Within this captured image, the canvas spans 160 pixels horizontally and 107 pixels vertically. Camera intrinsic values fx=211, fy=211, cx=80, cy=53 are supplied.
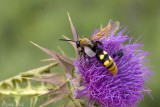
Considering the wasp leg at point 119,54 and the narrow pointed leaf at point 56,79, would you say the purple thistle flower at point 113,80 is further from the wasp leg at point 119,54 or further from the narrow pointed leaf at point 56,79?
the narrow pointed leaf at point 56,79

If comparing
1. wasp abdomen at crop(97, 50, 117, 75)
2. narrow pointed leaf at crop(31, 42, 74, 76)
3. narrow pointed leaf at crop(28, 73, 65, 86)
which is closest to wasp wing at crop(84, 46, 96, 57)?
wasp abdomen at crop(97, 50, 117, 75)

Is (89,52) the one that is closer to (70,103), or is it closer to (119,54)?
(119,54)

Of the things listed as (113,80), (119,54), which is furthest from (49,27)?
(113,80)

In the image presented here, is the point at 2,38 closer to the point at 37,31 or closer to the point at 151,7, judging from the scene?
the point at 37,31

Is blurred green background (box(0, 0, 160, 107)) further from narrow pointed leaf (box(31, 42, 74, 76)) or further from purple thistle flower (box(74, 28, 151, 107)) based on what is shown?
narrow pointed leaf (box(31, 42, 74, 76))

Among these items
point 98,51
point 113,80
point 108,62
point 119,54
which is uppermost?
point 98,51

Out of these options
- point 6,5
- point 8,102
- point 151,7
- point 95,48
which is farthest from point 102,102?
point 151,7

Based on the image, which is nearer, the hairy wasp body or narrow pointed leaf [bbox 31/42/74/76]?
the hairy wasp body
